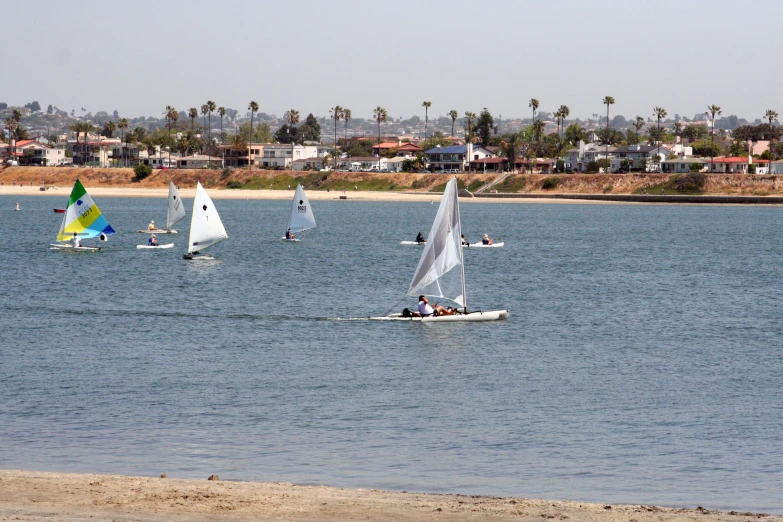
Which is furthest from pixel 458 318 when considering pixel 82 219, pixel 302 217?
pixel 302 217

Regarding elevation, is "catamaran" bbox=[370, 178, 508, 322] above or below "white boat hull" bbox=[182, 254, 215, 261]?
above

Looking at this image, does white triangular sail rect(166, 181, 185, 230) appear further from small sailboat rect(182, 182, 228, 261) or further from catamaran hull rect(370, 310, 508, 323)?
catamaran hull rect(370, 310, 508, 323)

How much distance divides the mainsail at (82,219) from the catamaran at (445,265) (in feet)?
128

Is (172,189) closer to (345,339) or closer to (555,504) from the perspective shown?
(345,339)

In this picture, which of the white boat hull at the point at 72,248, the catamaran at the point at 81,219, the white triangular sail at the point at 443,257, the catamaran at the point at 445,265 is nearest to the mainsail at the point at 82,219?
the catamaran at the point at 81,219

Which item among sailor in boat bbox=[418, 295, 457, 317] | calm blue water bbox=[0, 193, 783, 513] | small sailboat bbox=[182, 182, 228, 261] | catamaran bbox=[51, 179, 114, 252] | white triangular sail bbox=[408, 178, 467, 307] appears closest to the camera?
calm blue water bbox=[0, 193, 783, 513]

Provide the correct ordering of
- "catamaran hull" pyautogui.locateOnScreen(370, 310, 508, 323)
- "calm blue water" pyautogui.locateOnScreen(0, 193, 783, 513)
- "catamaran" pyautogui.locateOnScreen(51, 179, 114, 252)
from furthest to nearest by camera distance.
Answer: "catamaran" pyautogui.locateOnScreen(51, 179, 114, 252), "catamaran hull" pyautogui.locateOnScreen(370, 310, 508, 323), "calm blue water" pyautogui.locateOnScreen(0, 193, 783, 513)

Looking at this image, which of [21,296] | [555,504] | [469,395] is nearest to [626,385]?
[469,395]

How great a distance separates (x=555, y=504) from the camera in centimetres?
2052

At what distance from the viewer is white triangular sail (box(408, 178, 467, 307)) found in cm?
4775

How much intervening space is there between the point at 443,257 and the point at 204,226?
34.1 m

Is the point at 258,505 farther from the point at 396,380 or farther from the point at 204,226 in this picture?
the point at 204,226

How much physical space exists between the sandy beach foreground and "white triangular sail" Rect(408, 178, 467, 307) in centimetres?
2697

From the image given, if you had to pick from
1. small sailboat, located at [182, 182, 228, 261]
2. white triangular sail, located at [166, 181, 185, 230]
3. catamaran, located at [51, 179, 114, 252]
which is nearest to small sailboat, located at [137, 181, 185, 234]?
white triangular sail, located at [166, 181, 185, 230]
